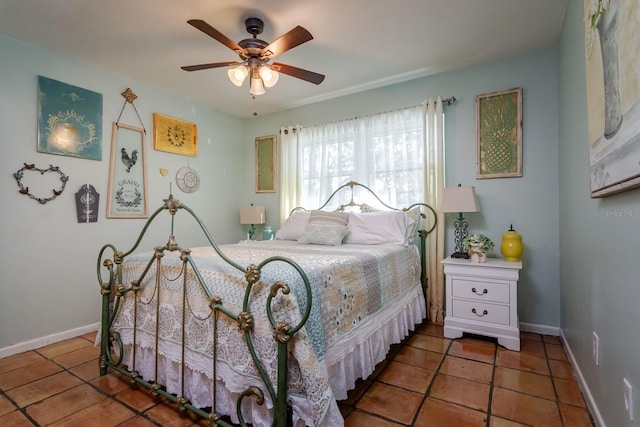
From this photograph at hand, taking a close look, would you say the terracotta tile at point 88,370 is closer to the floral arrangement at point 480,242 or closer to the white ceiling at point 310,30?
the white ceiling at point 310,30

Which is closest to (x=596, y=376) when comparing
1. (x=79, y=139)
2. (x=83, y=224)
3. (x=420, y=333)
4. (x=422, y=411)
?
(x=422, y=411)

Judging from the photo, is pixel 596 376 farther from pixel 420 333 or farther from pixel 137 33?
pixel 137 33

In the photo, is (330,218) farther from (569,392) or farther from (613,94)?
(613,94)

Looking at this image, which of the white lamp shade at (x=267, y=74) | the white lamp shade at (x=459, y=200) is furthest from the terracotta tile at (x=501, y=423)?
the white lamp shade at (x=267, y=74)

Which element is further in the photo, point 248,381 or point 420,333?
point 420,333

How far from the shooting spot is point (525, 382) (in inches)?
76.0

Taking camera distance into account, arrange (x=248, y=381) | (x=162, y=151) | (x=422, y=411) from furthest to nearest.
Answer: (x=162, y=151) < (x=422, y=411) < (x=248, y=381)

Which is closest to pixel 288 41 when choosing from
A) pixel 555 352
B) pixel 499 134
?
pixel 499 134

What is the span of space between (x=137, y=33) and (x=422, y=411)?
3.25 metres

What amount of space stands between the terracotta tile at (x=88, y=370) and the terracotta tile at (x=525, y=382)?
8.44 feet

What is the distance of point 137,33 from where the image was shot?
2.46 m

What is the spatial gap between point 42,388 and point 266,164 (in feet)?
10.4

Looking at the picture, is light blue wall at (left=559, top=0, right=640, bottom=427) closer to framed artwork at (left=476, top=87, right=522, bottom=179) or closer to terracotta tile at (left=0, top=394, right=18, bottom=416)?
framed artwork at (left=476, top=87, right=522, bottom=179)

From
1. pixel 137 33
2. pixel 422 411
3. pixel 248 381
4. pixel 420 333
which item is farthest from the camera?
pixel 420 333
